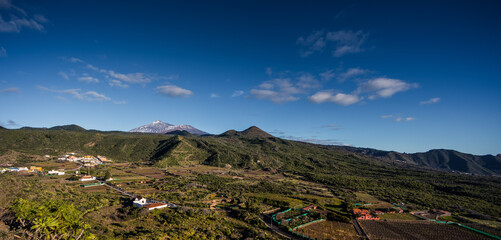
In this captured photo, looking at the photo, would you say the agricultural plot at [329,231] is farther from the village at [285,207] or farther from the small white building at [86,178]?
the small white building at [86,178]

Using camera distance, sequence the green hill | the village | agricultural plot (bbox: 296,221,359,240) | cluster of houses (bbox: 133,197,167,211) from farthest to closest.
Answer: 1. the green hill
2. cluster of houses (bbox: 133,197,167,211)
3. the village
4. agricultural plot (bbox: 296,221,359,240)

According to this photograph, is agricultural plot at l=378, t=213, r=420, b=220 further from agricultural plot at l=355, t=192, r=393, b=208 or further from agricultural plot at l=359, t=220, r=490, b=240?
agricultural plot at l=355, t=192, r=393, b=208

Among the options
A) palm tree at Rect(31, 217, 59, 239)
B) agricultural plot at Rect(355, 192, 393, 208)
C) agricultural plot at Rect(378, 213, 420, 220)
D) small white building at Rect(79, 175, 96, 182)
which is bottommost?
agricultural plot at Rect(378, 213, 420, 220)

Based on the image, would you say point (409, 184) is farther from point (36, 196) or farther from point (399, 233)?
point (36, 196)

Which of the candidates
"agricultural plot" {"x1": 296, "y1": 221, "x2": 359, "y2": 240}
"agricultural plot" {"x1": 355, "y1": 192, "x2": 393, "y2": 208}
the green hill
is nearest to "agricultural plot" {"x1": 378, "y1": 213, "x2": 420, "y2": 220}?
"agricultural plot" {"x1": 355, "y1": 192, "x2": 393, "y2": 208}

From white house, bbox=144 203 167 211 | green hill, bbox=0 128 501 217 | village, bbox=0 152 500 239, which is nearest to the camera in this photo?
village, bbox=0 152 500 239

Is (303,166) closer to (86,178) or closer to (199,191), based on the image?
(199,191)
